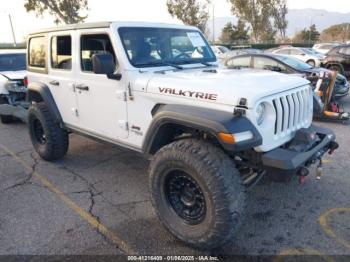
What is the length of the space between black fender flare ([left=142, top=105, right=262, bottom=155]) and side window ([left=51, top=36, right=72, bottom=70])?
1803 mm

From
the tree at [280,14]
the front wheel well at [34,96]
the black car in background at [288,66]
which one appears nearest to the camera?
the front wheel well at [34,96]

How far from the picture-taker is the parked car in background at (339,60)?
44.6 ft

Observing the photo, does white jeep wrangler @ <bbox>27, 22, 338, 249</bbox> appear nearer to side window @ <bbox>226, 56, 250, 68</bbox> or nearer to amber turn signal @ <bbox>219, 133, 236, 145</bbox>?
amber turn signal @ <bbox>219, 133, 236, 145</bbox>

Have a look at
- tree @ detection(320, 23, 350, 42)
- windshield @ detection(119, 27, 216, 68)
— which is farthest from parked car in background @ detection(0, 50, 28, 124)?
tree @ detection(320, 23, 350, 42)

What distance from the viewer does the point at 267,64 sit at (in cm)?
945

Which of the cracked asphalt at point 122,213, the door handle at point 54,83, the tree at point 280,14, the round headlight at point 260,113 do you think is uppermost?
the tree at point 280,14

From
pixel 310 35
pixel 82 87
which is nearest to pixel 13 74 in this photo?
pixel 82 87

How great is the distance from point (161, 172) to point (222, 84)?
987 millimetres

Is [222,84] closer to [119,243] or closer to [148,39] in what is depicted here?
[148,39]

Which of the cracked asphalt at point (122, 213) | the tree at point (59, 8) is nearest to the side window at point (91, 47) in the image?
the cracked asphalt at point (122, 213)

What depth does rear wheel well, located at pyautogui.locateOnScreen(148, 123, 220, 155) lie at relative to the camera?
3084 mm

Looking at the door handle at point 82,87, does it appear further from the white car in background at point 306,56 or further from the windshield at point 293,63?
the white car in background at point 306,56

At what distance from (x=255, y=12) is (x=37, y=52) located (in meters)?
39.9

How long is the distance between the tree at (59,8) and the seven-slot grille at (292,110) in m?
28.9
